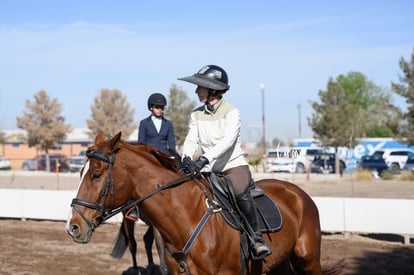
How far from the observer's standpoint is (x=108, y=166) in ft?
15.8

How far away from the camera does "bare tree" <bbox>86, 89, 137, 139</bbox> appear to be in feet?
182

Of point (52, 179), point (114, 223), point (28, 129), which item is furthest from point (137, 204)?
point (28, 129)

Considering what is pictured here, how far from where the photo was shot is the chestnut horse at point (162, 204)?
4.71m

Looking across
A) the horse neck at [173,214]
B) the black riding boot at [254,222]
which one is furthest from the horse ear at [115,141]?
the black riding boot at [254,222]

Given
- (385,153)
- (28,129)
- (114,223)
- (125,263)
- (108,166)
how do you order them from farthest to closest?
1. (28,129)
2. (385,153)
3. (114,223)
4. (125,263)
5. (108,166)

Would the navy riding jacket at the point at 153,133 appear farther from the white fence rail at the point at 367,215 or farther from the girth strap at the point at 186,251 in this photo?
the white fence rail at the point at 367,215

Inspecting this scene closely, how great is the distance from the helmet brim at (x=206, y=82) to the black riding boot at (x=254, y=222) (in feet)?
3.44

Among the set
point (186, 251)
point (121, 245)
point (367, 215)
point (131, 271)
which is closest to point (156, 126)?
point (121, 245)

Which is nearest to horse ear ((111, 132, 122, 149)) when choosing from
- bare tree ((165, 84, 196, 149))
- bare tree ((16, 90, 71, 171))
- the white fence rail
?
the white fence rail

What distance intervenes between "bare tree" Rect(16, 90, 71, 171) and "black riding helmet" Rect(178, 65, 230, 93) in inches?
1853

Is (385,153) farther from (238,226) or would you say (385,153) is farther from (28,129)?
(238,226)

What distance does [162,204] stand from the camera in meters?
5.09

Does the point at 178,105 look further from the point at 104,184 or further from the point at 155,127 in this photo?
the point at 104,184

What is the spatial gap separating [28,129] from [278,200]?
48.9 metres
